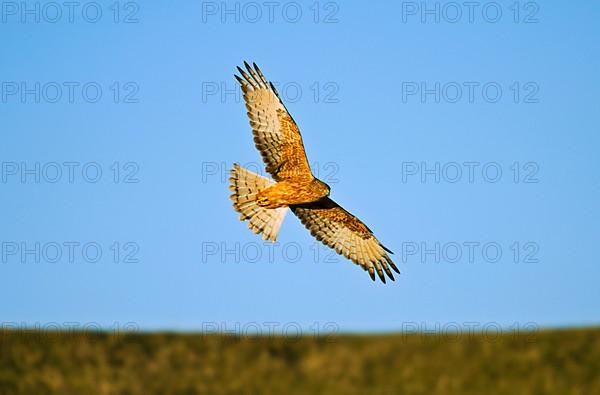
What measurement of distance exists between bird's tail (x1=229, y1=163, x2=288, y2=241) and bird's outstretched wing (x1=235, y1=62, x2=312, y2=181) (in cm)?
46

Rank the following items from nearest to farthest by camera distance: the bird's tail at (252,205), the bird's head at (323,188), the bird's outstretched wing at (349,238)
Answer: the bird's head at (323,188), the bird's tail at (252,205), the bird's outstretched wing at (349,238)

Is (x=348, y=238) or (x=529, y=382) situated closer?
(x=529, y=382)

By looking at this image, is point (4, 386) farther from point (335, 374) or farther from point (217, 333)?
point (335, 374)

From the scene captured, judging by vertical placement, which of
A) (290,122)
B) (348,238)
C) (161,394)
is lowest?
(161,394)

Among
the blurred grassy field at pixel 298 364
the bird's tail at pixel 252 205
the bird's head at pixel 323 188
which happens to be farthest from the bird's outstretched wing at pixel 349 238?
the bird's head at pixel 323 188

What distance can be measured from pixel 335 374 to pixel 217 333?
2.11m

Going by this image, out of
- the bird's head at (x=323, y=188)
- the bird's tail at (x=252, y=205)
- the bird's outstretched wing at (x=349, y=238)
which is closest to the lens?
the bird's head at (x=323, y=188)

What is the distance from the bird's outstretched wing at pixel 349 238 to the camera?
20609 mm

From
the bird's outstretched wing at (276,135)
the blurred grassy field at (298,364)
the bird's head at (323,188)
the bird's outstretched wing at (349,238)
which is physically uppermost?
the bird's outstretched wing at (276,135)

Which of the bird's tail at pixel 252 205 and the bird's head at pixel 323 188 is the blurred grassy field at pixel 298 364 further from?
the bird's head at pixel 323 188

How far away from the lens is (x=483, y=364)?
64.6ft

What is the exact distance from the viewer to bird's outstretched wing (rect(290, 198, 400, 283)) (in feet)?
67.6

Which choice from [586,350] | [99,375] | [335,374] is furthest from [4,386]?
[586,350]

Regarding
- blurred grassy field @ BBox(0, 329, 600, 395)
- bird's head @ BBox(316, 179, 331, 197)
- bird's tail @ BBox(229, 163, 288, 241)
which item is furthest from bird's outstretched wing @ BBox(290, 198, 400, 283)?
bird's head @ BBox(316, 179, 331, 197)
